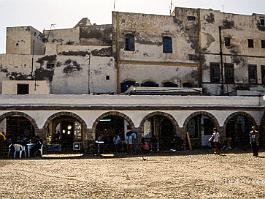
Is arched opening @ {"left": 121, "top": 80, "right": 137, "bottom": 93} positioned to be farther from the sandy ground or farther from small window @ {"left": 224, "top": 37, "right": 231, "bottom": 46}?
the sandy ground

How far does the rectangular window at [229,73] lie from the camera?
32219 mm

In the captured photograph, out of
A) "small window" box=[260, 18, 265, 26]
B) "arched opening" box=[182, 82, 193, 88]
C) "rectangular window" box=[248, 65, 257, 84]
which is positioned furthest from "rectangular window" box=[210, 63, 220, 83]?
"small window" box=[260, 18, 265, 26]

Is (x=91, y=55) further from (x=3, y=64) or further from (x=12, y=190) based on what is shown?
(x=12, y=190)

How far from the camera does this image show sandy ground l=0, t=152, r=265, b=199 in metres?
9.63

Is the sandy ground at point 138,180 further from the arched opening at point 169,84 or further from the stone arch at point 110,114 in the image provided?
the arched opening at point 169,84

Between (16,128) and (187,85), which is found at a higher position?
(187,85)

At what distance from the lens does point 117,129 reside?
2816 cm

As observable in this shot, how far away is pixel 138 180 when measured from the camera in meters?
11.8

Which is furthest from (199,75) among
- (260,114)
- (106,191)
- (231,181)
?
(106,191)

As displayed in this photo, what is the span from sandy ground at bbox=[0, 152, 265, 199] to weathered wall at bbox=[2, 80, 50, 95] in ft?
39.3

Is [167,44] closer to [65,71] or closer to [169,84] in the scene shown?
[169,84]

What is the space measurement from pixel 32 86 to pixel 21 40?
6.64 meters

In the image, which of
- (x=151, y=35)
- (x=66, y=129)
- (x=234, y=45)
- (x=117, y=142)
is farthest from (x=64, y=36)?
(x=234, y=45)

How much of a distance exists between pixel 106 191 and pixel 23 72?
21238 mm
